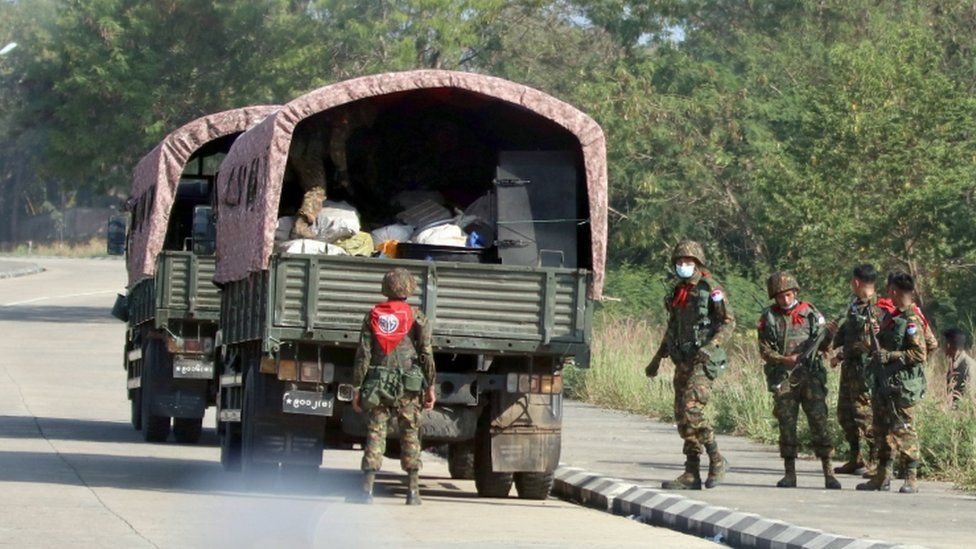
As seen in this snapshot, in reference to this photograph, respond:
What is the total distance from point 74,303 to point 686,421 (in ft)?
125

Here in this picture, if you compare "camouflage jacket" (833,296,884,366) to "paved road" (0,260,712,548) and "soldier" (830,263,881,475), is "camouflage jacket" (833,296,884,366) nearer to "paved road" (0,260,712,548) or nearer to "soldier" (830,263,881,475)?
"soldier" (830,263,881,475)

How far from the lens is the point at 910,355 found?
14.6m

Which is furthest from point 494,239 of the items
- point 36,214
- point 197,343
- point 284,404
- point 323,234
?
point 36,214

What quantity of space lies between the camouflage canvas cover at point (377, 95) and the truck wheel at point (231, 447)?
1.41 m

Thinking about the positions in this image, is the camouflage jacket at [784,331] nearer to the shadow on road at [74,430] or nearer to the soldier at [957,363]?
the soldier at [957,363]

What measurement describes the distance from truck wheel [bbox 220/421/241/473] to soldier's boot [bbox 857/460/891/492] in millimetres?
4963

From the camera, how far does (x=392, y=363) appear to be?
13.6m

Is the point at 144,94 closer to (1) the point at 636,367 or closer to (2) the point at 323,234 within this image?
(1) the point at 636,367

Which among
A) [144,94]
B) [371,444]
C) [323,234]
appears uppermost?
[144,94]

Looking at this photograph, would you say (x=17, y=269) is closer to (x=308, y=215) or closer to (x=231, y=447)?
(x=231, y=447)

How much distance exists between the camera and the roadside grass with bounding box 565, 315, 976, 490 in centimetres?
1617

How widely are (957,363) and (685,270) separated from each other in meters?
5.17

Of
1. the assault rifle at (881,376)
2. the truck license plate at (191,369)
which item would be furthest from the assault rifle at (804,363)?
the truck license plate at (191,369)

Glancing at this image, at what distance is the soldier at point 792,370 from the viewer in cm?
1478
